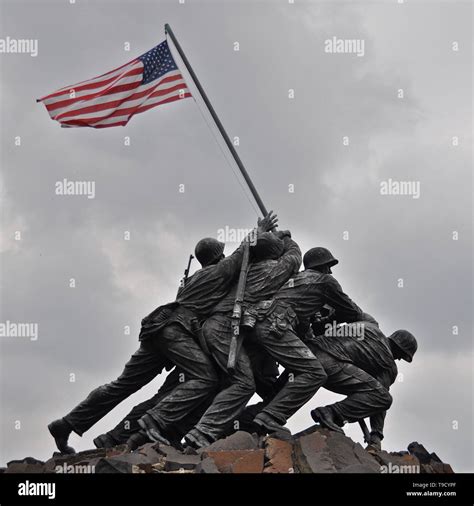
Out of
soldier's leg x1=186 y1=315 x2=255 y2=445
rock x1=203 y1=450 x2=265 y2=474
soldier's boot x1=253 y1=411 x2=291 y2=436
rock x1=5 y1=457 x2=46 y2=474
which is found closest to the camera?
rock x1=203 y1=450 x2=265 y2=474

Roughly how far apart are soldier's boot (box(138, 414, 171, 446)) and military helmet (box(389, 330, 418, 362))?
14.2 ft

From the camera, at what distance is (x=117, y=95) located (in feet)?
66.9

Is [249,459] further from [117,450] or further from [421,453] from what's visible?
[421,453]

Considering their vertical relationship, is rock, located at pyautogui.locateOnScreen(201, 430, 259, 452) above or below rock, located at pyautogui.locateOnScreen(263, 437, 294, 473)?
above

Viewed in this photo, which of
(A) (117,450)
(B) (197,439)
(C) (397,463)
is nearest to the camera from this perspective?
(C) (397,463)

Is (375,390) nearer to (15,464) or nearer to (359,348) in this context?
(359,348)

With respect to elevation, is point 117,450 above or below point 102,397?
below

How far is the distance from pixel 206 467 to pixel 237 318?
3.07 meters

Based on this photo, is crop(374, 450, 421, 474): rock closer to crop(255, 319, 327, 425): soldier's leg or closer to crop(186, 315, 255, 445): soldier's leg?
crop(255, 319, 327, 425): soldier's leg

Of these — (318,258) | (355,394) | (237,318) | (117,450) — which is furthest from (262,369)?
(117,450)

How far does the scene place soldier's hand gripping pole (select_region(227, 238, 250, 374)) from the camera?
17.4 metres

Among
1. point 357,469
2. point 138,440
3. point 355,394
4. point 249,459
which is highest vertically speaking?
point 355,394

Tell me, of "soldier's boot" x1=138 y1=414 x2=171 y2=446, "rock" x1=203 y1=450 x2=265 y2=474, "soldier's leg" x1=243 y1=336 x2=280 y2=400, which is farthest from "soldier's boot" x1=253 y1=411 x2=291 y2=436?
"soldier's boot" x1=138 y1=414 x2=171 y2=446

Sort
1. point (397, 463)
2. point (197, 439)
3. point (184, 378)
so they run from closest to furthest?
1. point (397, 463)
2. point (197, 439)
3. point (184, 378)
